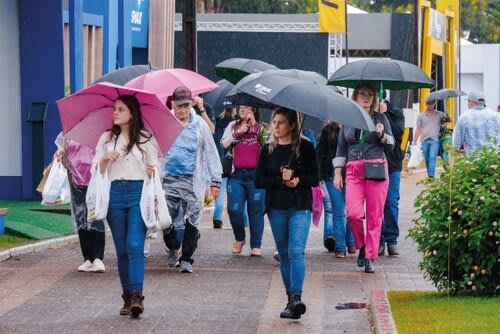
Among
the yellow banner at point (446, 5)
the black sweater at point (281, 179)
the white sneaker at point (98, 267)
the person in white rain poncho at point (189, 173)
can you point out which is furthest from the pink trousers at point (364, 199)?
the yellow banner at point (446, 5)

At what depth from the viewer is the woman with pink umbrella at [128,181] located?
9.80 meters

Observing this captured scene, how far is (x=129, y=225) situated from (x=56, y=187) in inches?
167

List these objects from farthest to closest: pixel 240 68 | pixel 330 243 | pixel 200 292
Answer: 1. pixel 240 68
2. pixel 330 243
3. pixel 200 292

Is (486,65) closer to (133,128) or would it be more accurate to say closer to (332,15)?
(332,15)

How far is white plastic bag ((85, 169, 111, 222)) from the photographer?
32.0ft

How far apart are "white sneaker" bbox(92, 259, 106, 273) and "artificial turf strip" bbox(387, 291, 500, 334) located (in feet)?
10.2

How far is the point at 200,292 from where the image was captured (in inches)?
453

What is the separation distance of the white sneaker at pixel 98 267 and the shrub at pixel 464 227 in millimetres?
3397

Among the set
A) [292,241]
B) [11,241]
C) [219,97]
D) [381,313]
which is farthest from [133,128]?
[219,97]

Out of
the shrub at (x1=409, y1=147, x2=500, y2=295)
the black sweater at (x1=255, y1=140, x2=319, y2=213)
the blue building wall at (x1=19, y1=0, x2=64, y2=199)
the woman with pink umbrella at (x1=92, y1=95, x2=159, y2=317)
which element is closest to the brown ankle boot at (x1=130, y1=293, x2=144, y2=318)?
the woman with pink umbrella at (x1=92, y1=95, x2=159, y2=317)

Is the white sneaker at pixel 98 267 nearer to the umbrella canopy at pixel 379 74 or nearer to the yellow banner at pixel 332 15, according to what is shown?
the umbrella canopy at pixel 379 74

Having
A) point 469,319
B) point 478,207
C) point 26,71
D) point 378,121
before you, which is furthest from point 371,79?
point 26,71

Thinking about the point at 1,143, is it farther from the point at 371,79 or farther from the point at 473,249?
the point at 473,249

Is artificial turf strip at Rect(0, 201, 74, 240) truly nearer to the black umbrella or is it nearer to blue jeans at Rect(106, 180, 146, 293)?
the black umbrella
